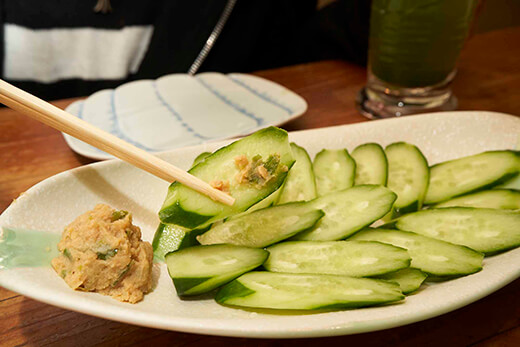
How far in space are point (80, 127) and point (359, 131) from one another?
972mm

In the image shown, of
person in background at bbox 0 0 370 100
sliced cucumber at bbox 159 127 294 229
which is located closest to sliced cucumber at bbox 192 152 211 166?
sliced cucumber at bbox 159 127 294 229

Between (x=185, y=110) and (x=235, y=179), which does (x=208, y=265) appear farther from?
(x=185, y=110)

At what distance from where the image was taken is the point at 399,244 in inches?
48.4

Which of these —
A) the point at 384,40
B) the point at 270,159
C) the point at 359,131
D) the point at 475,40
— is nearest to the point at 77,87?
the point at 384,40

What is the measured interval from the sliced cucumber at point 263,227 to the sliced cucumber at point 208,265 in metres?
0.07

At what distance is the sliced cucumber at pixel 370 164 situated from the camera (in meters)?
1.52

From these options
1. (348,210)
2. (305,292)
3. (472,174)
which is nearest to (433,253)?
(348,210)

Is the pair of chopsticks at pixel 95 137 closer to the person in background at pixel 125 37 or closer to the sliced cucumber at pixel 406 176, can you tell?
the sliced cucumber at pixel 406 176

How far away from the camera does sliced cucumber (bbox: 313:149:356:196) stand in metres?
1.48

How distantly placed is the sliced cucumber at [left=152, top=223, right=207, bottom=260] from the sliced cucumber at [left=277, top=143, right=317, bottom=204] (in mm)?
299

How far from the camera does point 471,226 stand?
1276 millimetres

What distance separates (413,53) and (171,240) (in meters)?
1.54

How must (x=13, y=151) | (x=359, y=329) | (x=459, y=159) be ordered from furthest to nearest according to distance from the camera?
1. (x=13, y=151)
2. (x=459, y=159)
3. (x=359, y=329)

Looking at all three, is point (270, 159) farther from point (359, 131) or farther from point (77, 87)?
point (77, 87)
